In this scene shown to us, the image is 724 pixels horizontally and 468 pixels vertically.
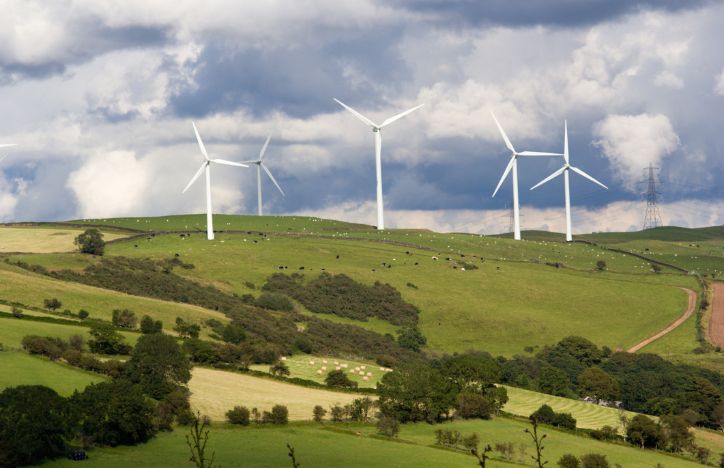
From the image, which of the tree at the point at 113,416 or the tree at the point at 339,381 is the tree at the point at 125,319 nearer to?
the tree at the point at 339,381

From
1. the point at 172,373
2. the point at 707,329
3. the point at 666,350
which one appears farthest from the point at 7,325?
the point at 707,329

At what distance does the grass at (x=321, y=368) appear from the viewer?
13038 centimetres

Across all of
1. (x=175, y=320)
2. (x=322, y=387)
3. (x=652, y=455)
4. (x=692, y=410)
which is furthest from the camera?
(x=175, y=320)

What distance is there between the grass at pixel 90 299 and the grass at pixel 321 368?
18131 mm

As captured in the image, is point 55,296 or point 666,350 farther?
point 666,350

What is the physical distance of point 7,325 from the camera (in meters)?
124

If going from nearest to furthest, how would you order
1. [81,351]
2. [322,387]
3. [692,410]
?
1. [81,351]
2. [322,387]
3. [692,410]

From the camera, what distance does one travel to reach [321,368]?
135750 millimetres

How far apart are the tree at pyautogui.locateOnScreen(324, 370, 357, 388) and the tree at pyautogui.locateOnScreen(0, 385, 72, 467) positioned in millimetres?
44391

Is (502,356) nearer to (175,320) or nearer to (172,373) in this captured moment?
(175,320)

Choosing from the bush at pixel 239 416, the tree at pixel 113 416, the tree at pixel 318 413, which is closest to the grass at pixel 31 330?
the tree at pixel 113 416

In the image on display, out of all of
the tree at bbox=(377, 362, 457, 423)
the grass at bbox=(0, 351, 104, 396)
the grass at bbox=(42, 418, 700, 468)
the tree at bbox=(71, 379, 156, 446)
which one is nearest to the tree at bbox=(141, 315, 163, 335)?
the grass at bbox=(0, 351, 104, 396)

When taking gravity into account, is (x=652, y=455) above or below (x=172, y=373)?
below

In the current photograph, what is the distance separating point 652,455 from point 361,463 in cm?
3540
